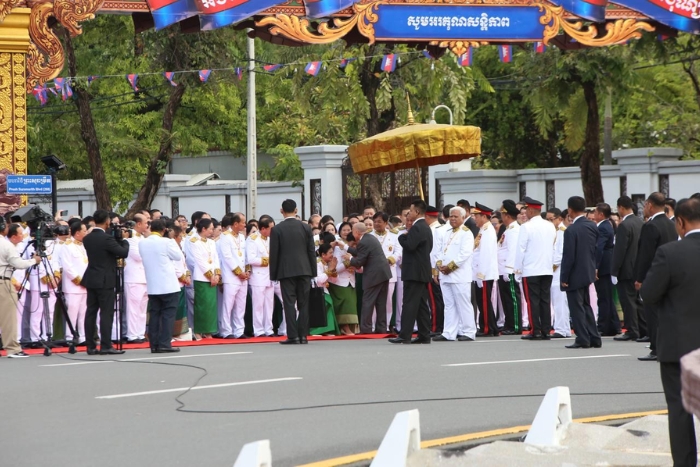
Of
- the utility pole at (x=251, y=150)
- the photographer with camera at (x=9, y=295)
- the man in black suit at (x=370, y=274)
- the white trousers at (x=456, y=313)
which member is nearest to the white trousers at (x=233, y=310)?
the man in black suit at (x=370, y=274)

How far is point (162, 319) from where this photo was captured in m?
16.3

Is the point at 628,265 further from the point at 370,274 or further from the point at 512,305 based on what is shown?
the point at 370,274

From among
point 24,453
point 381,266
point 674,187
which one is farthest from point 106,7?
point 674,187

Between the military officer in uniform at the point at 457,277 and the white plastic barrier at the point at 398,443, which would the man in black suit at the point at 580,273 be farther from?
the white plastic barrier at the point at 398,443

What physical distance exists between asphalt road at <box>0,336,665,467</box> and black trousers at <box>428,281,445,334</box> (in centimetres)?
210

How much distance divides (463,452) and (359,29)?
489 inches

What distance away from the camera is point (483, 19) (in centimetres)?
2034

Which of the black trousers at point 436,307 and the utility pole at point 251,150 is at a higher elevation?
the utility pole at point 251,150

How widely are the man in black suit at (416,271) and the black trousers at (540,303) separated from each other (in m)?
1.49

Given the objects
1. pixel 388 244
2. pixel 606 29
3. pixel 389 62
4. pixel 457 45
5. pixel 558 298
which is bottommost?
pixel 558 298

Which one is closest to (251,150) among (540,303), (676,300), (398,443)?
(540,303)

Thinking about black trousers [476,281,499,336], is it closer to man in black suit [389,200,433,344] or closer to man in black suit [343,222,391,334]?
man in black suit [343,222,391,334]

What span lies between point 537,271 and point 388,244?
305 cm

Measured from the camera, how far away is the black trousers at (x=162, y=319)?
631 inches
